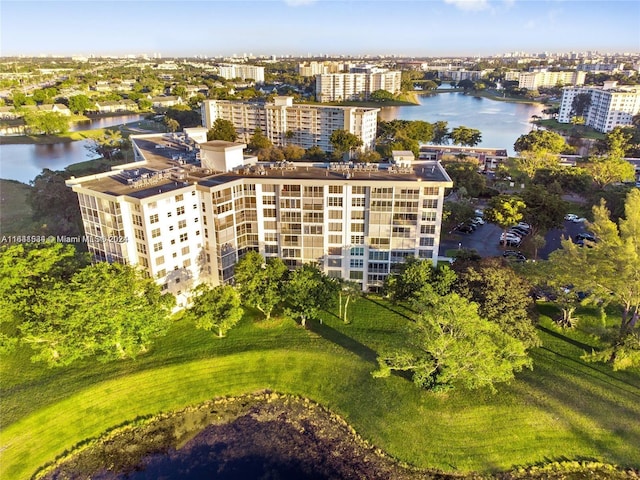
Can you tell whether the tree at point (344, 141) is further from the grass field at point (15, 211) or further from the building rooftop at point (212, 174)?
the grass field at point (15, 211)

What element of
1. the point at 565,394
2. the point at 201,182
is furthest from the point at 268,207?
the point at 565,394

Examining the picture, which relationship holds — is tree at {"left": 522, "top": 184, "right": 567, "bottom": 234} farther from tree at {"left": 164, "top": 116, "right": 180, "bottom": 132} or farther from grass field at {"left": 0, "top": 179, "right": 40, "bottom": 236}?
tree at {"left": 164, "top": 116, "right": 180, "bottom": 132}

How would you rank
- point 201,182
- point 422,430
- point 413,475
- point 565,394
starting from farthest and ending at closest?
1. point 201,182
2. point 565,394
3. point 422,430
4. point 413,475

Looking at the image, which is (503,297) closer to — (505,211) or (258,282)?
(505,211)

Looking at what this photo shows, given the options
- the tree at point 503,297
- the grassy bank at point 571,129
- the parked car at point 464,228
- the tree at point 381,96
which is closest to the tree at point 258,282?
the tree at point 503,297

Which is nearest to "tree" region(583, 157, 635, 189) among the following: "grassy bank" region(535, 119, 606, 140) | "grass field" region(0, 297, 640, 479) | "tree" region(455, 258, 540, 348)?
"grass field" region(0, 297, 640, 479)

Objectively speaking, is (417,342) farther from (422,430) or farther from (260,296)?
(260,296)
